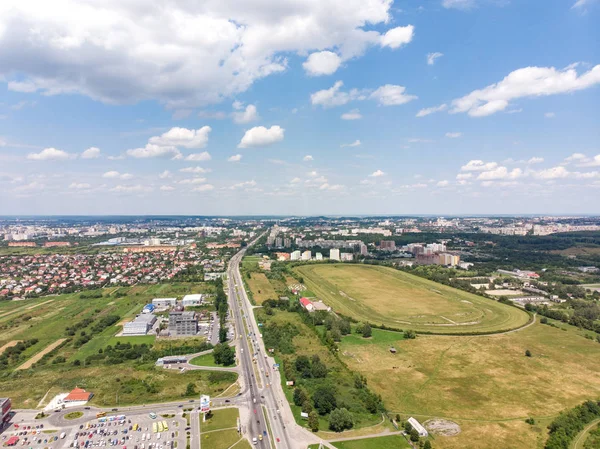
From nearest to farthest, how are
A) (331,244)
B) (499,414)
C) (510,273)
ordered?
(499,414), (510,273), (331,244)

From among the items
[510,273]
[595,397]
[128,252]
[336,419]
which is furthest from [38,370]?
[510,273]

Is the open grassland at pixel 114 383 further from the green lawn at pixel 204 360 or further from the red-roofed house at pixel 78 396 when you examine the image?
the green lawn at pixel 204 360

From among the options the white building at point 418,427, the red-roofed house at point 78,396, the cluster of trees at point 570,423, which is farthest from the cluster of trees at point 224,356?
the cluster of trees at point 570,423

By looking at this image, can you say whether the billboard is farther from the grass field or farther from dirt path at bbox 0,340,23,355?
dirt path at bbox 0,340,23,355

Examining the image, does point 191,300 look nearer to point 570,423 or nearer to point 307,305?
point 307,305

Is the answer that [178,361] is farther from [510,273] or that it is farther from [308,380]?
[510,273]

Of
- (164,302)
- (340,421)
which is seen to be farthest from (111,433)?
(164,302)
